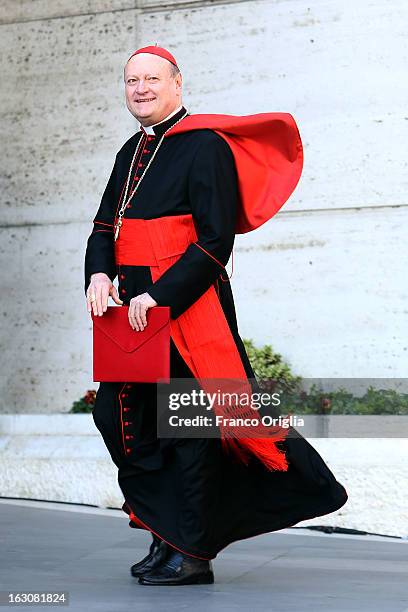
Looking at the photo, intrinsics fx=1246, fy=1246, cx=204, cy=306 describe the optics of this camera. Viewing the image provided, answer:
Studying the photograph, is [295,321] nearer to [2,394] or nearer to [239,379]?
[2,394]

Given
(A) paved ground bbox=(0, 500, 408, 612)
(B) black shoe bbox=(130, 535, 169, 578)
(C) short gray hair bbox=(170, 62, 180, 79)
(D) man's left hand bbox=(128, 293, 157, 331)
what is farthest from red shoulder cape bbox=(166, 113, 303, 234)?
(A) paved ground bbox=(0, 500, 408, 612)

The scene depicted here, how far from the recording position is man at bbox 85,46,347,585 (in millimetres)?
4129

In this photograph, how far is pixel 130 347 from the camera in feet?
13.5

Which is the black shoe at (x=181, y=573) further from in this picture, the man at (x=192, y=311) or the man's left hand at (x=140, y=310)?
the man's left hand at (x=140, y=310)

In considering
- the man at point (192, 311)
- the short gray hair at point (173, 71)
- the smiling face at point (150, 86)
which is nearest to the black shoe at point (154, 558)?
the man at point (192, 311)

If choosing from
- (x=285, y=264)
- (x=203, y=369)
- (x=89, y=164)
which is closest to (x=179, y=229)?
(x=203, y=369)

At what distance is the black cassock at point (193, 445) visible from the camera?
162 inches

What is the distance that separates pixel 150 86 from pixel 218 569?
5.71 ft

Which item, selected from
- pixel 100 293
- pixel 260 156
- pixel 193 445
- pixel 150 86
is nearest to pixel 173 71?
pixel 150 86

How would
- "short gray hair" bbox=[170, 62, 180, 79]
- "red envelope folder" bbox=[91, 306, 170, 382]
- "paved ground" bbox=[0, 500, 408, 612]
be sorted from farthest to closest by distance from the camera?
"short gray hair" bbox=[170, 62, 180, 79] → "red envelope folder" bbox=[91, 306, 170, 382] → "paved ground" bbox=[0, 500, 408, 612]

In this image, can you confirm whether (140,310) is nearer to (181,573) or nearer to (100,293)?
(100,293)

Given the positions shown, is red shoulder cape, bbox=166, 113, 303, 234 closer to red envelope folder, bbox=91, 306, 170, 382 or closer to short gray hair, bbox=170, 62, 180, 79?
short gray hair, bbox=170, 62, 180, 79

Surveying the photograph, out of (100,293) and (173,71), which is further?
(173,71)

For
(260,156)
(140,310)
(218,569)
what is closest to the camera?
(140,310)
